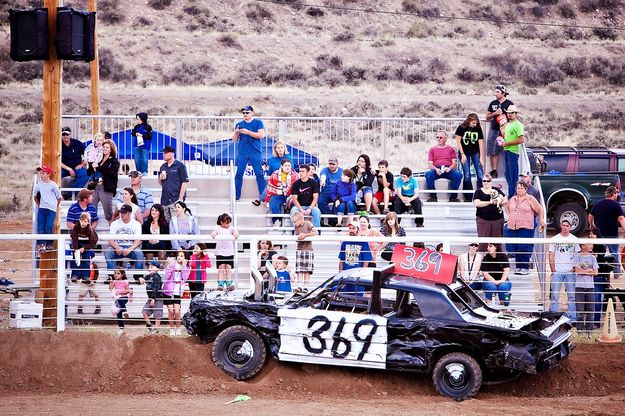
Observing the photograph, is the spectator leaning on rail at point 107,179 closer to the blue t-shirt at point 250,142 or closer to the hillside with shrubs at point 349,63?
the blue t-shirt at point 250,142

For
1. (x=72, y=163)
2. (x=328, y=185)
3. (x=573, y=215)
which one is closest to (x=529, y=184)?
(x=328, y=185)

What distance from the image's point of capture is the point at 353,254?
17281 millimetres

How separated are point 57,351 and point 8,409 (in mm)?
1729

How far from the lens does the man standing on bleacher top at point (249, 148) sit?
72.6 feet

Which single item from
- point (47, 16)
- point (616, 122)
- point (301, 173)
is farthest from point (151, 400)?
point (616, 122)

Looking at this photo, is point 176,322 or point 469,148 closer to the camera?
point 176,322

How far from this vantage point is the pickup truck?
2783cm

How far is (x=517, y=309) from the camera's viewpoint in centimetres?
1711

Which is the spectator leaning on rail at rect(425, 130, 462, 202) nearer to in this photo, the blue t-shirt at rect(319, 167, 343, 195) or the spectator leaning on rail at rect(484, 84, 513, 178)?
the spectator leaning on rail at rect(484, 84, 513, 178)

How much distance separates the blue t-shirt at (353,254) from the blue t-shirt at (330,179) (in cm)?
313

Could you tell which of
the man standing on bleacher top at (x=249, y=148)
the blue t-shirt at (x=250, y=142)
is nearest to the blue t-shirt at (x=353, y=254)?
the man standing on bleacher top at (x=249, y=148)

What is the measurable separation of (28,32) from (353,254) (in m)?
5.65

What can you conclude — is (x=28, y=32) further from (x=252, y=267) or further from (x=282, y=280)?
(x=282, y=280)

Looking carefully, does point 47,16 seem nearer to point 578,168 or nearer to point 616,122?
point 578,168
